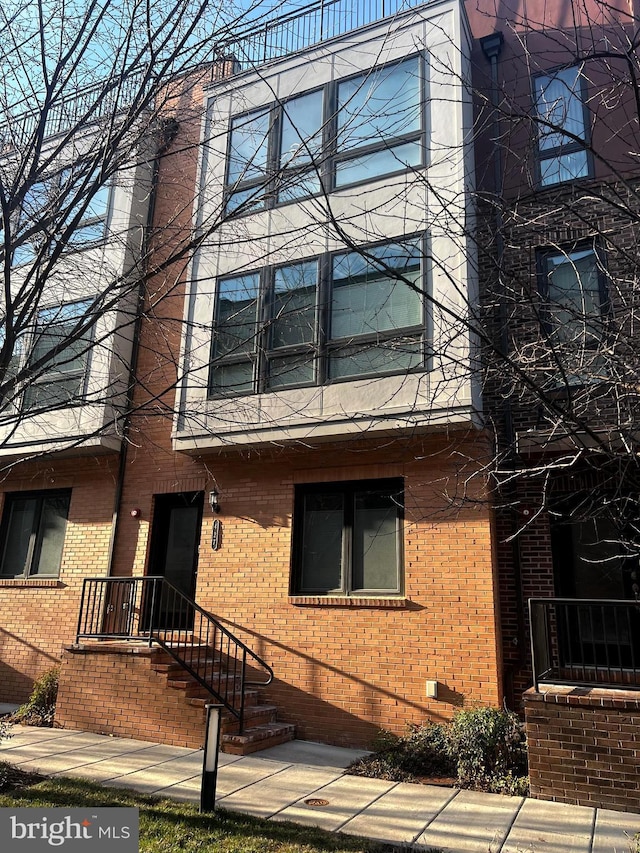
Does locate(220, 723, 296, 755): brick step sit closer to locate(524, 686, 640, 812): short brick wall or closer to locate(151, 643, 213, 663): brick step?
locate(151, 643, 213, 663): brick step

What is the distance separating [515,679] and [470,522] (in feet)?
6.19

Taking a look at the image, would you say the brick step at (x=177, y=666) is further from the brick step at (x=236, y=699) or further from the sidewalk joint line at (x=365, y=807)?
the sidewalk joint line at (x=365, y=807)

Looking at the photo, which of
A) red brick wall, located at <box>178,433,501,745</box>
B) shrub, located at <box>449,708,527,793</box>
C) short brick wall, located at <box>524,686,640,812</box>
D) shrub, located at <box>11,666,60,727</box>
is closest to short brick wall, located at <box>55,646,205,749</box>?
shrub, located at <box>11,666,60,727</box>

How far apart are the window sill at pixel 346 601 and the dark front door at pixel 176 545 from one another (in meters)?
2.09

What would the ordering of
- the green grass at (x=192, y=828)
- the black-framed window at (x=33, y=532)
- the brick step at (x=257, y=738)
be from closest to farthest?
the green grass at (x=192, y=828), the brick step at (x=257, y=738), the black-framed window at (x=33, y=532)

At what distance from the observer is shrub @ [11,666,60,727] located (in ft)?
29.0

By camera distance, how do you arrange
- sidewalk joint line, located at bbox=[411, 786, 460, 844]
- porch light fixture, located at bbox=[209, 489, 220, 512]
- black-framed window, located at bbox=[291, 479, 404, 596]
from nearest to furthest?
1. sidewalk joint line, located at bbox=[411, 786, 460, 844]
2. black-framed window, located at bbox=[291, 479, 404, 596]
3. porch light fixture, located at bbox=[209, 489, 220, 512]

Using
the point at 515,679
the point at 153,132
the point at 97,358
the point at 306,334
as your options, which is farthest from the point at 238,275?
the point at 515,679

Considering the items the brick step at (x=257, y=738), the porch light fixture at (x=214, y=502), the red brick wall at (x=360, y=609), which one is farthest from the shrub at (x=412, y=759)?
the porch light fixture at (x=214, y=502)

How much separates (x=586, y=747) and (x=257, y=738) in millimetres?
3617

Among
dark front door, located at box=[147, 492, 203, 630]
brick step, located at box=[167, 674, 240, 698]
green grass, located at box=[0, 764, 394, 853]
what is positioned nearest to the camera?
green grass, located at box=[0, 764, 394, 853]

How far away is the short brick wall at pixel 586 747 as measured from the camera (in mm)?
5727

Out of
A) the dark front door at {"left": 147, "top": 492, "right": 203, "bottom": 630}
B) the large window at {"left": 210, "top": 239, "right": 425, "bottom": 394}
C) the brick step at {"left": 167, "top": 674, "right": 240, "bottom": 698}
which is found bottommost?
the brick step at {"left": 167, "top": 674, "right": 240, "bottom": 698}

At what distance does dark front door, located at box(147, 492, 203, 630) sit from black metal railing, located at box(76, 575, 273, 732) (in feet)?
0.19
